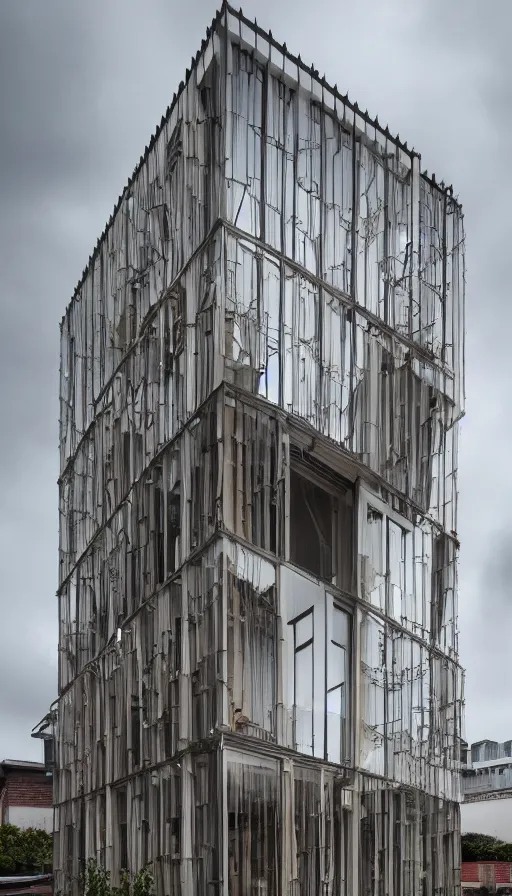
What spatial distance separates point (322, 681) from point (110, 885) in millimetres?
8274

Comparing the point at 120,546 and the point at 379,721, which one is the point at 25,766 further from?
the point at 379,721

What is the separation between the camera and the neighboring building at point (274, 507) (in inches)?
1069

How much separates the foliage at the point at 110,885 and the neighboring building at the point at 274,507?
47cm

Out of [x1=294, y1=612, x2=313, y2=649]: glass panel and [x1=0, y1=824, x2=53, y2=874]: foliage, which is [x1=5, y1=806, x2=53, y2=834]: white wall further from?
[x1=294, y1=612, x2=313, y2=649]: glass panel

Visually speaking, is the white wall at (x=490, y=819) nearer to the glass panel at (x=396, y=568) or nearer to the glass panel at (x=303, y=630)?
the glass panel at (x=396, y=568)

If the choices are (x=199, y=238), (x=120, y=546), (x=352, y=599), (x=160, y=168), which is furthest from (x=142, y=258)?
(x=352, y=599)

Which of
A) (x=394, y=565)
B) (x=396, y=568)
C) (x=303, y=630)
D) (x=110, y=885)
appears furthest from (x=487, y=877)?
(x=303, y=630)

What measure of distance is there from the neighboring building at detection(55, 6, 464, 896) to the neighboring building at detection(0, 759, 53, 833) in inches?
836

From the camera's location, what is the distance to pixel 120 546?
34969 mm

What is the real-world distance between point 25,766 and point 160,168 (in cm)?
3417

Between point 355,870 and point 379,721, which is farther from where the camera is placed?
point 379,721

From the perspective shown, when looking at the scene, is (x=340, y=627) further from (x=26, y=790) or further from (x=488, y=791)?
(x=488, y=791)

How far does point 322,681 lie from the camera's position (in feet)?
96.1

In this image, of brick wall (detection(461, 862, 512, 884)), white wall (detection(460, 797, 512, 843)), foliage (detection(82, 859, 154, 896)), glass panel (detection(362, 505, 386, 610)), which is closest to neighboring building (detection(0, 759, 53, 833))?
white wall (detection(460, 797, 512, 843))
